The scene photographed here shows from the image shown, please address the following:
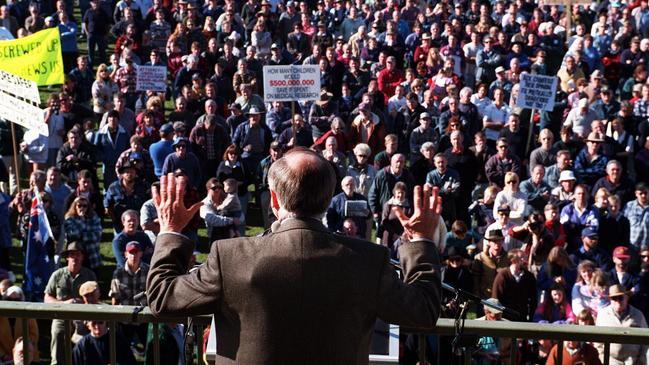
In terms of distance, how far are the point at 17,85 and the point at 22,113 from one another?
0.58 meters

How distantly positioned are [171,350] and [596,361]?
2807 millimetres

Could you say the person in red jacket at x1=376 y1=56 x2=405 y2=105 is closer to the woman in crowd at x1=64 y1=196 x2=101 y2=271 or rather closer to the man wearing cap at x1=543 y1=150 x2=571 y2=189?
the man wearing cap at x1=543 y1=150 x2=571 y2=189

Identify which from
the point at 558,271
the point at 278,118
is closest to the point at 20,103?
the point at 278,118

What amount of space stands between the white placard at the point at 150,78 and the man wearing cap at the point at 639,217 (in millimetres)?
8181

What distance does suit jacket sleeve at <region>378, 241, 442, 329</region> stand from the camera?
360cm

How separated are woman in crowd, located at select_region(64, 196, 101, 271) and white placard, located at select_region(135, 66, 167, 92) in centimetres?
607

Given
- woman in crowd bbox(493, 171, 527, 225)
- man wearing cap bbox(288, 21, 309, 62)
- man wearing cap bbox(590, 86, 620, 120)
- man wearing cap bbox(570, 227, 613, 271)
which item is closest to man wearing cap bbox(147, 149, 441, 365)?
man wearing cap bbox(570, 227, 613, 271)

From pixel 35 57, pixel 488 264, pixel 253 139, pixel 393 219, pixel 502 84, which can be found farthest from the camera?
pixel 502 84

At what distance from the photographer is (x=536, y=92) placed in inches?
705

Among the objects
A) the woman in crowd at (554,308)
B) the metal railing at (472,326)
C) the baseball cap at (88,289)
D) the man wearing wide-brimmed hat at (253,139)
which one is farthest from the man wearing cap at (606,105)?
the metal railing at (472,326)

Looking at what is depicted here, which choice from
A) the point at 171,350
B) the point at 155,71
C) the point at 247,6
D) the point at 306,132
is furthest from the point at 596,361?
the point at 247,6

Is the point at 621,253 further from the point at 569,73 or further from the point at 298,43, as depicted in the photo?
the point at 298,43

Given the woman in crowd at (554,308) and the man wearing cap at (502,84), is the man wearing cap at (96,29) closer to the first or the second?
the man wearing cap at (502,84)

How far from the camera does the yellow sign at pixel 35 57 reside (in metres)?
14.6
